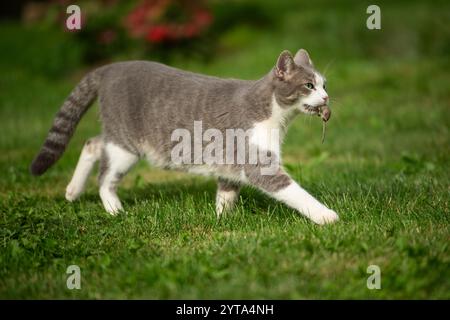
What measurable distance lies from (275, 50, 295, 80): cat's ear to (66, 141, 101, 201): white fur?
1.72m

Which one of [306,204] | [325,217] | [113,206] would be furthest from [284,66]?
[113,206]

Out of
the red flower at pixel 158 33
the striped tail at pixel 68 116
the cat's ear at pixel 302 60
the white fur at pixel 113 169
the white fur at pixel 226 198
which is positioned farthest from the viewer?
the red flower at pixel 158 33

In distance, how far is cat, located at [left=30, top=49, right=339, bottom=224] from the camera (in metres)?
5.03

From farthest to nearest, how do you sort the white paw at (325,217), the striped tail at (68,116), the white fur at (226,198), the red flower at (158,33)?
the red flower at (158,33)
the striped tail at (68,116)
the white fur at (226,198)
the white paw at (325,217)

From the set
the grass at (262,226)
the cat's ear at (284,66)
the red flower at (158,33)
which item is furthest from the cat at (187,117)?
the red flower at (158,33)

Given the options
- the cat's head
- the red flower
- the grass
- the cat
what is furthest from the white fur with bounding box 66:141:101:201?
the red flower

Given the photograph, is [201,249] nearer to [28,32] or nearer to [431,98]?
[431,98]

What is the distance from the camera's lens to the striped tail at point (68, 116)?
582cm

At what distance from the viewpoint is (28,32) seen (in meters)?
14.6

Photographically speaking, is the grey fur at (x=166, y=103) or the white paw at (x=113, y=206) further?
the white paw at (x=113, y=206)

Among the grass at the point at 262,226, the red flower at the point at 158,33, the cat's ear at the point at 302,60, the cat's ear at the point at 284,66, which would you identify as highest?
the red flower at the point at 158,33

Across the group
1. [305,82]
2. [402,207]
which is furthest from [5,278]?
[402,207]

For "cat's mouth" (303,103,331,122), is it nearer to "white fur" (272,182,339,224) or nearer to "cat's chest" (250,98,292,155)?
"cat's chest" (250,98,292,155)

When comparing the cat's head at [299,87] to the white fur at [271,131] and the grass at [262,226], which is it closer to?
the white fur at [271,131]
